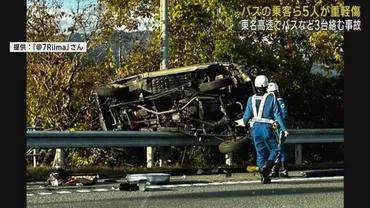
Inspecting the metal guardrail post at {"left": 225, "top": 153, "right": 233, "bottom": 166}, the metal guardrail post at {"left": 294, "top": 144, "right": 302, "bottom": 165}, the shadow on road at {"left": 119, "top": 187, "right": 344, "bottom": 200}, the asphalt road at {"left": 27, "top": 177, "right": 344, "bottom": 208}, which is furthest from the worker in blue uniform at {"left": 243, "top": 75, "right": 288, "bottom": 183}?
the metal guardrail post at {"left": 294, "top": 144, "right": 302, "bottom": 165}

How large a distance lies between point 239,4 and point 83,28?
3787mm

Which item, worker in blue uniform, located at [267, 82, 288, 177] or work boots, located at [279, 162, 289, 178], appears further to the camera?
work boots, located at [279, 162, 289, 178]

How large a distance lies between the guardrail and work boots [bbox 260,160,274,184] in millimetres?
2755

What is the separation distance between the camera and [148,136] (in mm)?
12312

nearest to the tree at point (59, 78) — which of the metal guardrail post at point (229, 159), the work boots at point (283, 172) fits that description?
the metal guardrail post at point (229, 159)

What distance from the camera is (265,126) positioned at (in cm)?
975

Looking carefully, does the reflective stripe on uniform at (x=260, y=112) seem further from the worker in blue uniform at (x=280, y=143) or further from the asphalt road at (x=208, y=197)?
the asphalt road at (x=208, y=197)

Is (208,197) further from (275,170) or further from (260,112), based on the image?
(275,170)

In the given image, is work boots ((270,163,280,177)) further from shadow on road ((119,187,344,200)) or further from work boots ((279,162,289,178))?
shadow on road ((119,187,344,200))

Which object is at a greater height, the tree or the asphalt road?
the tree

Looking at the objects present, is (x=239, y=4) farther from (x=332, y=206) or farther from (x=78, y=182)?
(x=332, y=206)

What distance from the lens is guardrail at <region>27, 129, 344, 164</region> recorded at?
10977 mm

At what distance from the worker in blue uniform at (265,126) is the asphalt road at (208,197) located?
13.6 inches
